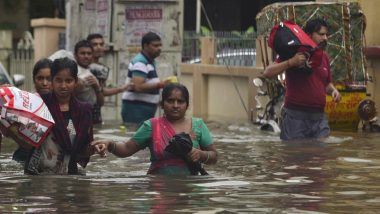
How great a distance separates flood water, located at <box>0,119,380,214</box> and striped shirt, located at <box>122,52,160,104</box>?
2.31m

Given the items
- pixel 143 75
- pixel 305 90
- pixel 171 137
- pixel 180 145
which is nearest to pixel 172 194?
pixel 180 145

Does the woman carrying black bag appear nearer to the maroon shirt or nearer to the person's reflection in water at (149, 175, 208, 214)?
the person's reflection in water at (149, 175, 208, 214)

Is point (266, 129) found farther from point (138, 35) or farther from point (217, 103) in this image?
point (217, 103)

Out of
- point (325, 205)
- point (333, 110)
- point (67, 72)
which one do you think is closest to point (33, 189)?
point (67, 72)

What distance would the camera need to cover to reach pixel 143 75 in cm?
1480

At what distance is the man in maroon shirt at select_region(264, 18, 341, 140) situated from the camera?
12.3m

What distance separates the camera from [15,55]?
31625 millimetres

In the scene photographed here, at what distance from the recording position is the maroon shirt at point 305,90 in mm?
12289

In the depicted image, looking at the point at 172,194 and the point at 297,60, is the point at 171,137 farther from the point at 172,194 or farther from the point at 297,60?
the point at 297,60

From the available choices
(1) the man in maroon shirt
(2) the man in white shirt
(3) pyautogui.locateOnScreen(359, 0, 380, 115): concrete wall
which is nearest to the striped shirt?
(2) the man in white shirt

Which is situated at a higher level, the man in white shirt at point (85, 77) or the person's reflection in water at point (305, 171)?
the man in white shirt at point (85, 77)

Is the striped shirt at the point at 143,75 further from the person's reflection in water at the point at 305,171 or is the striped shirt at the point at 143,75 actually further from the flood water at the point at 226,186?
the person's reflection in water at the point at 305,171

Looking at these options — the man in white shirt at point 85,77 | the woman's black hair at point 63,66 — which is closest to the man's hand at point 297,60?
the man in white shirt at point 85,77

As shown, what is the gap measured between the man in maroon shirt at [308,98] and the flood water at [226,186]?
0.19 meters
